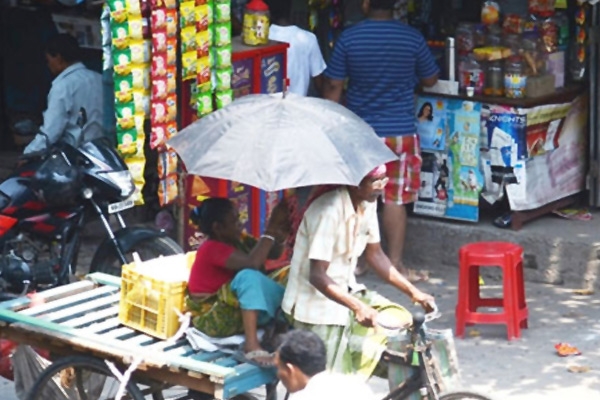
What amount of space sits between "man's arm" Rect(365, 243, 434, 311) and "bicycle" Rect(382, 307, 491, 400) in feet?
0.80

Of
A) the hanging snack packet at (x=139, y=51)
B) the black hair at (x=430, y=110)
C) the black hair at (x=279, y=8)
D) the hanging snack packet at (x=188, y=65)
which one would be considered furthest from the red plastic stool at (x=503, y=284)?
the black hair at (x=279, y=8)

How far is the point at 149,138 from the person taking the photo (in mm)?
9578

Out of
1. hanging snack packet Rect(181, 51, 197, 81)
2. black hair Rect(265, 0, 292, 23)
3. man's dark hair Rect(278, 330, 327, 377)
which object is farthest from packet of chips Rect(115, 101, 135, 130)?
man's dark hair Rect(278, 330, 327, 377)

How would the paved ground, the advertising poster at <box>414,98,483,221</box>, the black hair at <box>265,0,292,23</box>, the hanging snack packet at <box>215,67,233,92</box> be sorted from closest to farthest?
the paved ground < the hanging snack packet at <box>215,67,233,92</box> < the advertising poster at <box>414,98,483,221</box> < the black hair at <box>265,0,292,23</box>

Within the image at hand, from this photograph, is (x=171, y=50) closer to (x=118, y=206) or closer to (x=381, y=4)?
(x=118, y=206)

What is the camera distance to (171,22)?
898cm

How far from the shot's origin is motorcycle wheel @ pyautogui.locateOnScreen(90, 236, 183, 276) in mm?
8625

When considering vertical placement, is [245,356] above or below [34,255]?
above

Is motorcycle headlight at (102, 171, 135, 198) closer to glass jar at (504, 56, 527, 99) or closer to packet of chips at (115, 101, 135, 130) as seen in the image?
packet of chips at (115, 101, 135, 130)

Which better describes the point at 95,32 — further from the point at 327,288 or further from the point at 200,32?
the point at 327,288

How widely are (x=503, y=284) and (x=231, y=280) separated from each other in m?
2.71

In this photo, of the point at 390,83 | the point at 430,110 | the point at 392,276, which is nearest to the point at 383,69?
the point at 390,83

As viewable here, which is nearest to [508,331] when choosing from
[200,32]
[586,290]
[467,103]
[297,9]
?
[586,290]

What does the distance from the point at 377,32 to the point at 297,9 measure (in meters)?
1.71
